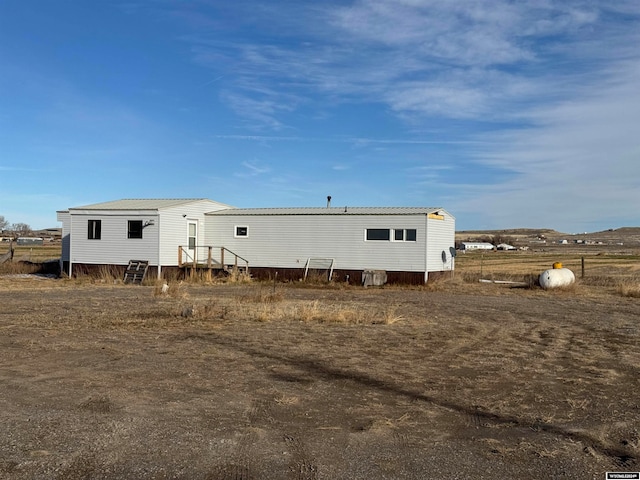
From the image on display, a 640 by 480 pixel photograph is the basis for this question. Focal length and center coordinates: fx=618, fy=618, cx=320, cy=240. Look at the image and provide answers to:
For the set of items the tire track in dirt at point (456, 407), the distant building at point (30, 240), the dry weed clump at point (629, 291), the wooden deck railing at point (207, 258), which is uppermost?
the distant building at point (30, 240)

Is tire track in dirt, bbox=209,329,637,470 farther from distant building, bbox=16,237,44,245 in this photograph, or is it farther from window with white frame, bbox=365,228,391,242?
distant building, bbox=16,237,44,245

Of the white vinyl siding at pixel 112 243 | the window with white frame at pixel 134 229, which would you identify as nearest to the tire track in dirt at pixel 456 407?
the white vinyl siding at pixel 112 243

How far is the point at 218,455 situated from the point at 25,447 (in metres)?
1.49

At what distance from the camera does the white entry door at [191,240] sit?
26.5m

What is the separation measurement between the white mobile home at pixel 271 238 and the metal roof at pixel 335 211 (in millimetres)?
43

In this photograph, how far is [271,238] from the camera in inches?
1030

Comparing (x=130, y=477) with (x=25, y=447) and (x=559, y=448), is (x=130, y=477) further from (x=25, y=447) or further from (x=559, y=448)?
(x=559, y=448)

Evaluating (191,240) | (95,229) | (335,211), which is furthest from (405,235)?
Result: (95,229)

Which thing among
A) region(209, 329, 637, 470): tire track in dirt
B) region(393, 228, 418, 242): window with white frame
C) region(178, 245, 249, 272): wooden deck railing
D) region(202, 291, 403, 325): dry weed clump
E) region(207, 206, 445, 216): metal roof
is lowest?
region(209, 329, 637, 470): tire track in dirt

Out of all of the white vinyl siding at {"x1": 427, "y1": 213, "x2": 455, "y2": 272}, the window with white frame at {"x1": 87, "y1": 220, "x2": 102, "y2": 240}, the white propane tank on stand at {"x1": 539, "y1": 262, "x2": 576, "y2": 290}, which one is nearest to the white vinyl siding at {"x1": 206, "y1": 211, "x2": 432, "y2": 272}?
the white vinyl siding at {"x1": 427, "y1": 213, "x2": 455, "y2": 272}

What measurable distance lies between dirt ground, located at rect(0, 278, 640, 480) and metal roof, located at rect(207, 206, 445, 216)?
1120 cm

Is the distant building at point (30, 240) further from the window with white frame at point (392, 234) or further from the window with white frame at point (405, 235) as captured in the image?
the window with white frame at point (405, 235)

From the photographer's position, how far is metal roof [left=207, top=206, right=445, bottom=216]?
24453 millimetres

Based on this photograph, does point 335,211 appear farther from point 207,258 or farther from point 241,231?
point 207,258
